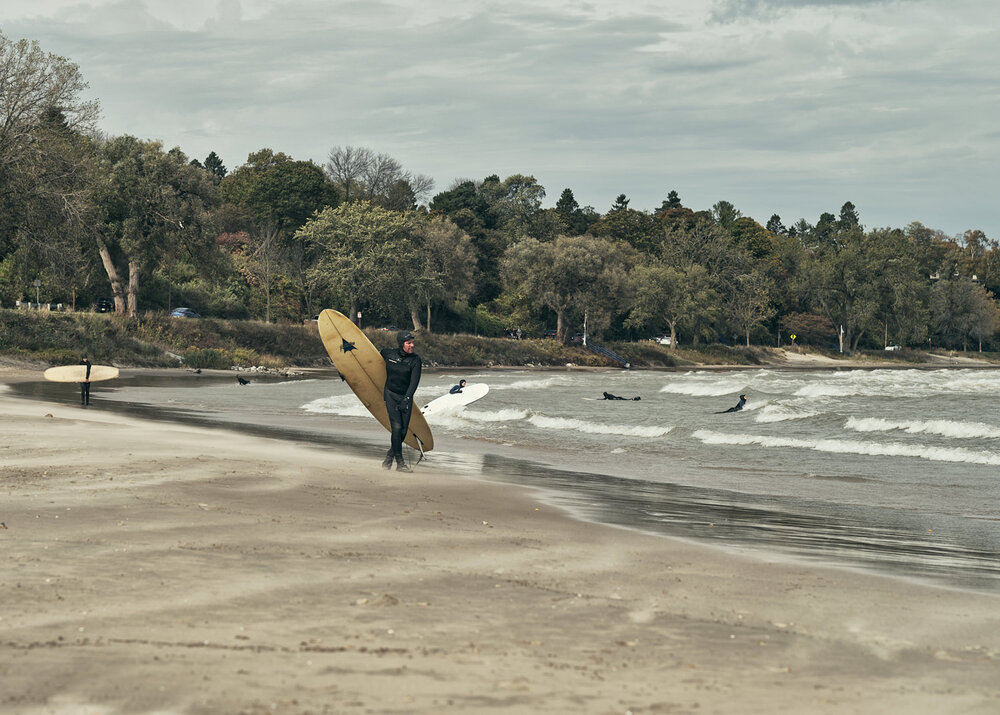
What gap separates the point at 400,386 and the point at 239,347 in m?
49.3

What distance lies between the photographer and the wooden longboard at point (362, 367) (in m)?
14.9

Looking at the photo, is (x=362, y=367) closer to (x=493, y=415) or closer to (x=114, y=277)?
(x=493, y=415)

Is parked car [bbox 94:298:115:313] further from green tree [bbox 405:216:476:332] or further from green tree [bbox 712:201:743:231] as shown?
green tree [bbox 712:201:743:231]

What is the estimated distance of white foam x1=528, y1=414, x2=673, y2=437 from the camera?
22734 millimetres

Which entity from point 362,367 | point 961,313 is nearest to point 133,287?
point 362,367

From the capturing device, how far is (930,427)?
75.7 ft

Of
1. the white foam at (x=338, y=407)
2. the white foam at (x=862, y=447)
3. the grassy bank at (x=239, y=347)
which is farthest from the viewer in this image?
the grassy bank at (x=239, y=347)

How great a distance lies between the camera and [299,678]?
4.00 metres

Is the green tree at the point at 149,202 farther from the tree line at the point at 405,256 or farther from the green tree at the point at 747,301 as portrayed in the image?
the green tree at the point at 747,301

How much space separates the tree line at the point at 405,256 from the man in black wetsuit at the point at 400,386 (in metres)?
33.4

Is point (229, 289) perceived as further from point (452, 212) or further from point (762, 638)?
point (762, 638)

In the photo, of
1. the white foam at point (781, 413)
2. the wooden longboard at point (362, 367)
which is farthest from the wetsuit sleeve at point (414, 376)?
the white foam at point (781, 413)

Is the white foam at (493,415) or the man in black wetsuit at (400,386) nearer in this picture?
the man in black wetsuit at (400,386)

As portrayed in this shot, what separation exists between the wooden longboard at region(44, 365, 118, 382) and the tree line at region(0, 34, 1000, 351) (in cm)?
1667
